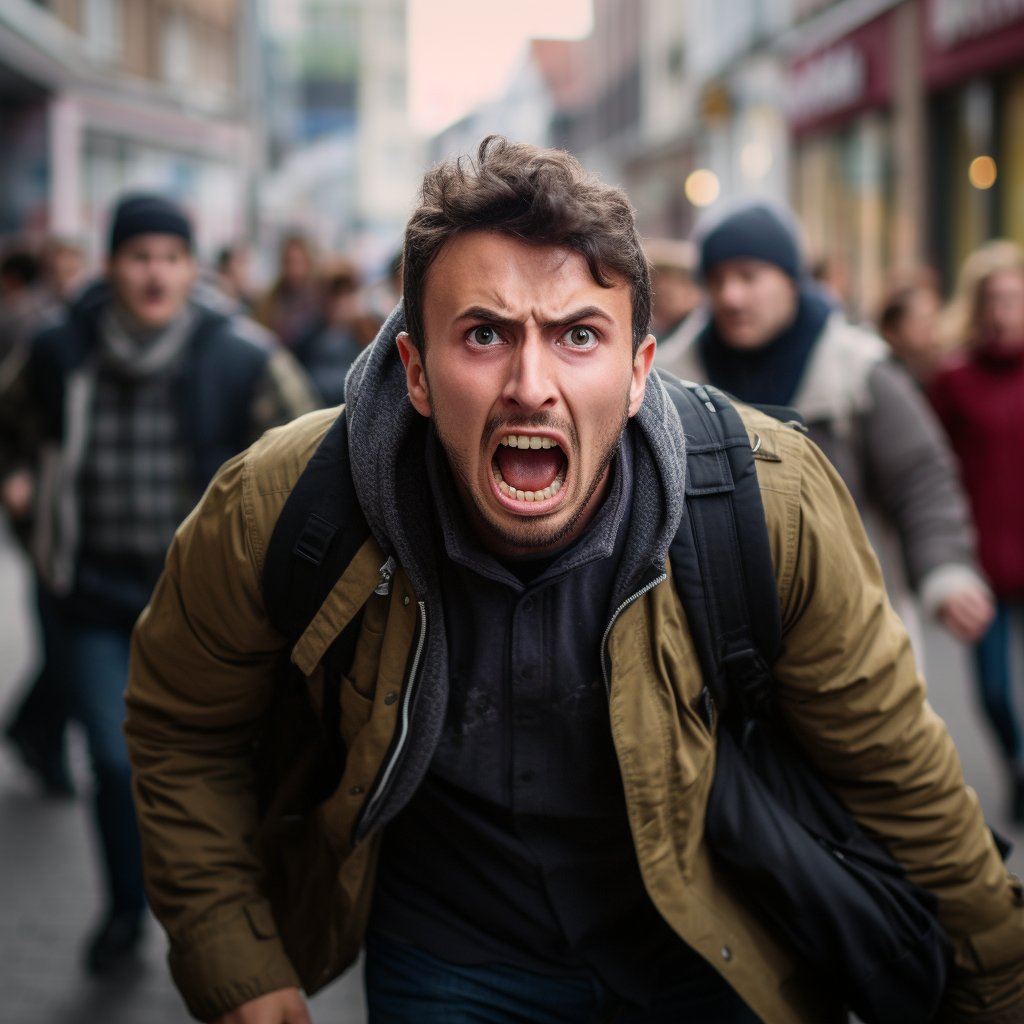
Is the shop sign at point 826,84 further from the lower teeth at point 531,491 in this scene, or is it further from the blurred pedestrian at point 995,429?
the lower teeth at point 531,491

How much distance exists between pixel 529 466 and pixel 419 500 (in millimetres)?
199

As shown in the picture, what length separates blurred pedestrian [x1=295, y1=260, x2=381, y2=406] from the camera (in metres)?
8.63

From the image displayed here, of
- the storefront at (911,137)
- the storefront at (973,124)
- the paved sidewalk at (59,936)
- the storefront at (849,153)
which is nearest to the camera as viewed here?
the paved sidewalk at (59,936)

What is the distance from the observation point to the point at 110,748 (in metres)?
4.00

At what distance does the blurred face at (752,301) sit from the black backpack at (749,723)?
2039 mm

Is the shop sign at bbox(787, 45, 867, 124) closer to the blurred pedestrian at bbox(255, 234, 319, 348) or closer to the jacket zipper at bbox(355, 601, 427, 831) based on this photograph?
the blurred pedestrian at bbox(255, 234, 319, 348)

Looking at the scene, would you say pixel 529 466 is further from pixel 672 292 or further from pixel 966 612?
pixel 672 292

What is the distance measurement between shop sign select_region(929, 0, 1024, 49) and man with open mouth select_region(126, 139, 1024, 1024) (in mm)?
11585

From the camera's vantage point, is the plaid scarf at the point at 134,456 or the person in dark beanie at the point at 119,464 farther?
the plaid scarf at the point at 134,456

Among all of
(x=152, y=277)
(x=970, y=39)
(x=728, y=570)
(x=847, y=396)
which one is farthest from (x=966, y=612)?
(x=970, y=39)

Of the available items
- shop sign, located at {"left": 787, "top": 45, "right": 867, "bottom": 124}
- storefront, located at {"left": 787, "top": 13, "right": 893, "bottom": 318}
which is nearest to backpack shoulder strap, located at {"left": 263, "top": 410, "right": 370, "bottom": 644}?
storefront, located at {"left": 787, "top": 13, "right": 893, "bottom": 318}

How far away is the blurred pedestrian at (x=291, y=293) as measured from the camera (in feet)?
33.3

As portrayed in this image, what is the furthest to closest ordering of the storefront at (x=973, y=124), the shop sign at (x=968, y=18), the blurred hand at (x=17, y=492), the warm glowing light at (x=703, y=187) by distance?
1. the warm glowing light at (x=703, y=187)
2. the storefront at (x=973, y=124)
3. the shop sign at (x=968, y=18)
4. the blurred hand at (x=17, y=492)

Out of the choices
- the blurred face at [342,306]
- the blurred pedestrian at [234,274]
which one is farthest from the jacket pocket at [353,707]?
the blurred pedestrian at [234,274]
